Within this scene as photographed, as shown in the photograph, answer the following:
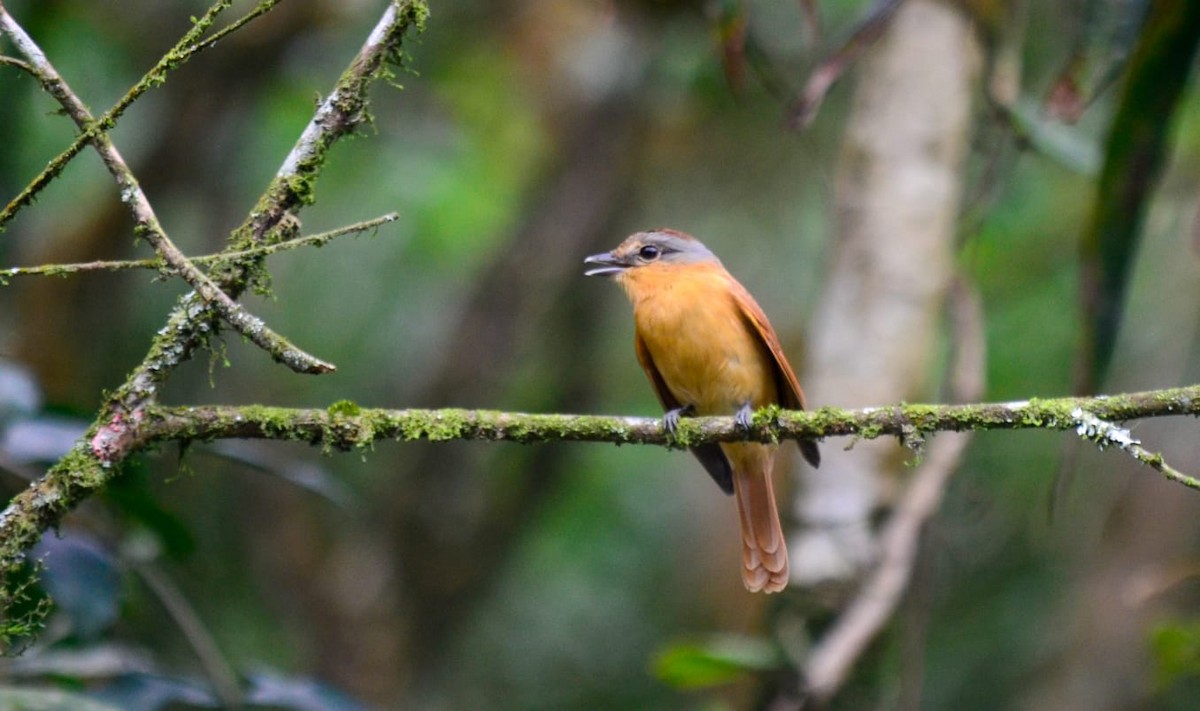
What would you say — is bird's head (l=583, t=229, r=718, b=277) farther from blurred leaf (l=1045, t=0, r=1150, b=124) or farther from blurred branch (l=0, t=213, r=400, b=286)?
blurred branch (l=0, t=213, r=400, b=286)

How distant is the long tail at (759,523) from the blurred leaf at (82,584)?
194cm

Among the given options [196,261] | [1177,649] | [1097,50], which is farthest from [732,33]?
[1177,649]

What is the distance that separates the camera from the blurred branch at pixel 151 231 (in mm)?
1873

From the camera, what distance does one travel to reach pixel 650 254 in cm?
450

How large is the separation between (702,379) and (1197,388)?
7.04 feet

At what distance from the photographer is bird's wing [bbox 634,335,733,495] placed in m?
4.11

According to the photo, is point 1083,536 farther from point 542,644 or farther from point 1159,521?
point 542,644

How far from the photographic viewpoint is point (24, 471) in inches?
118

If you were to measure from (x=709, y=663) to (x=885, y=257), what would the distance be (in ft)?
6.04

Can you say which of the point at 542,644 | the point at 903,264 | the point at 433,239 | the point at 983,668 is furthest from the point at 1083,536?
the point at 433,239

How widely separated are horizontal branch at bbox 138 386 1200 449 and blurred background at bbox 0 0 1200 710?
3.39 ft

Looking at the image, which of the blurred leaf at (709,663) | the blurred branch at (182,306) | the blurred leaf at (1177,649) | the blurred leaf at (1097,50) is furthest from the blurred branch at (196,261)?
the blurred leaf at (1177,649)

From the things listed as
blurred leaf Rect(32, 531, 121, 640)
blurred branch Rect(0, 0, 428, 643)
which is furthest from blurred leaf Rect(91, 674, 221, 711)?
blurred branch Rect(0, 0, 428, 643)

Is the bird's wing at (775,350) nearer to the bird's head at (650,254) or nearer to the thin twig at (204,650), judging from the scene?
the bird's head at (650,254)
